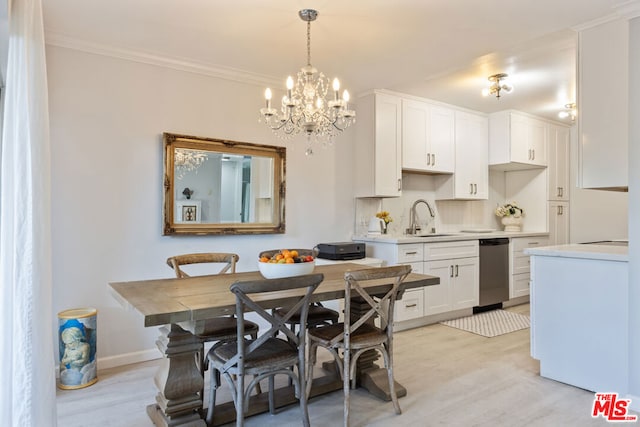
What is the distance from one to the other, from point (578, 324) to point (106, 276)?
11.5 feet

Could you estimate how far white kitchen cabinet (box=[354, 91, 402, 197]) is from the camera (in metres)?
4.33

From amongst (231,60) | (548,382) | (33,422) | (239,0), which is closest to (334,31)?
(239,0)

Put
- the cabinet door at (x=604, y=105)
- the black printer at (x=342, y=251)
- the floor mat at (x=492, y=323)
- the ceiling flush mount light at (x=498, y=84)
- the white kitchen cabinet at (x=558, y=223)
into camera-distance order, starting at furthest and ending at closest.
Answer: the white kitchen cabinet at (x=558, y=223)
the floor mat at (x=492, y=323)
the black printer at (x=342, y=251)
the ceiling flush mount light at (x=498, y=84)
the cabinet door at (x=604, y=105)

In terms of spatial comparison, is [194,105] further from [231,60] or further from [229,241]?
[229,241]

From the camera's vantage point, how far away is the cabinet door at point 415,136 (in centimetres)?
456

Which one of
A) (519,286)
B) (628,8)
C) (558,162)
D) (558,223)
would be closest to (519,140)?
(558,162)

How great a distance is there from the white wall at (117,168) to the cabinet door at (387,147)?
1.41 meters

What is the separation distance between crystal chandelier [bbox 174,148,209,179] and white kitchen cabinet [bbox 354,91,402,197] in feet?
5.84

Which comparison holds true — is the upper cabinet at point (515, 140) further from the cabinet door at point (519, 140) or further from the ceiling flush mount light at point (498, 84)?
the ceiling flush mount light at point (498, 84)

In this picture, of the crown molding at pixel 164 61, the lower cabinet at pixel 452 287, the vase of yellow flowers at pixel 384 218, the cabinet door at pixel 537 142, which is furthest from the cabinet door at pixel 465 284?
the crown molding at pixel 164 61

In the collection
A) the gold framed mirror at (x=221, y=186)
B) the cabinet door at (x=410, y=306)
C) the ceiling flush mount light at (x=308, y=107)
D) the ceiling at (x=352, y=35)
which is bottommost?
the cabinet door at (x=410, y=306)

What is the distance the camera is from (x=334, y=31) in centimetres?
287

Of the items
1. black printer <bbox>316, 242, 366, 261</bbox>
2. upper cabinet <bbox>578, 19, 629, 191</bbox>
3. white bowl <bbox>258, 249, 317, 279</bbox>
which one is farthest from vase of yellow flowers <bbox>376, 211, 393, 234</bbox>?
white bowl <bbox>258, 249, 317, 279</bbox>

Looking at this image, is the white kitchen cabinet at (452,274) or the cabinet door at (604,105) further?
the white kitchen cabinet at (452,274)
